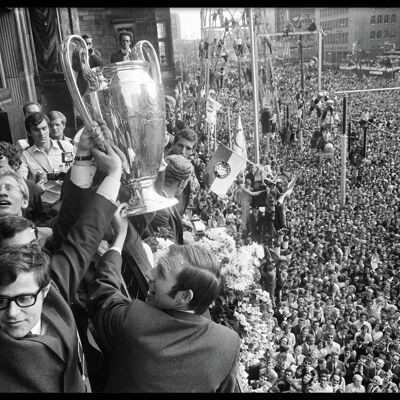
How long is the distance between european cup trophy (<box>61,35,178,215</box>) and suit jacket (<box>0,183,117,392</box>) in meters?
0.30

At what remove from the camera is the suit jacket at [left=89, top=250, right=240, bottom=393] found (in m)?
1.57

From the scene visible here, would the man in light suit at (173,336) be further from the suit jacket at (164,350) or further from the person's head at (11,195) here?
the person's head at (11,195)

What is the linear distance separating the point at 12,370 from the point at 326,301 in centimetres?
824

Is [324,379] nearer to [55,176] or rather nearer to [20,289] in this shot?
[55,176]

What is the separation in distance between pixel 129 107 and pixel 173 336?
940mm

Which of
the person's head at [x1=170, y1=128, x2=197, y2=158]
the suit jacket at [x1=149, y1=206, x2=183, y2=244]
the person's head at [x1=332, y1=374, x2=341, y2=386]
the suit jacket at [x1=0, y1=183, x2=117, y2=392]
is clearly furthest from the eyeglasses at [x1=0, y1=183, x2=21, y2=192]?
the person's head at [x1=332, y1=374, x2=341, y2=386]

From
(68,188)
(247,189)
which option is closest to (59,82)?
(247,189)

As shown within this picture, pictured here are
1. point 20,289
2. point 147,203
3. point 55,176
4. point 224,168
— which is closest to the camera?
point 20,289

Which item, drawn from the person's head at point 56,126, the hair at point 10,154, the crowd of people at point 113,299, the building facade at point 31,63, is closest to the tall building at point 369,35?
the building facade at point 31,63

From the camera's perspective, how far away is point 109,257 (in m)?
1.86

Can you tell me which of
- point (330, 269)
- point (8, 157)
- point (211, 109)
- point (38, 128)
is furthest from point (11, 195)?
point (211, 109)

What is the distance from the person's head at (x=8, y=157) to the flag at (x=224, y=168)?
4191mm

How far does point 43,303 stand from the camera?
1.58m
